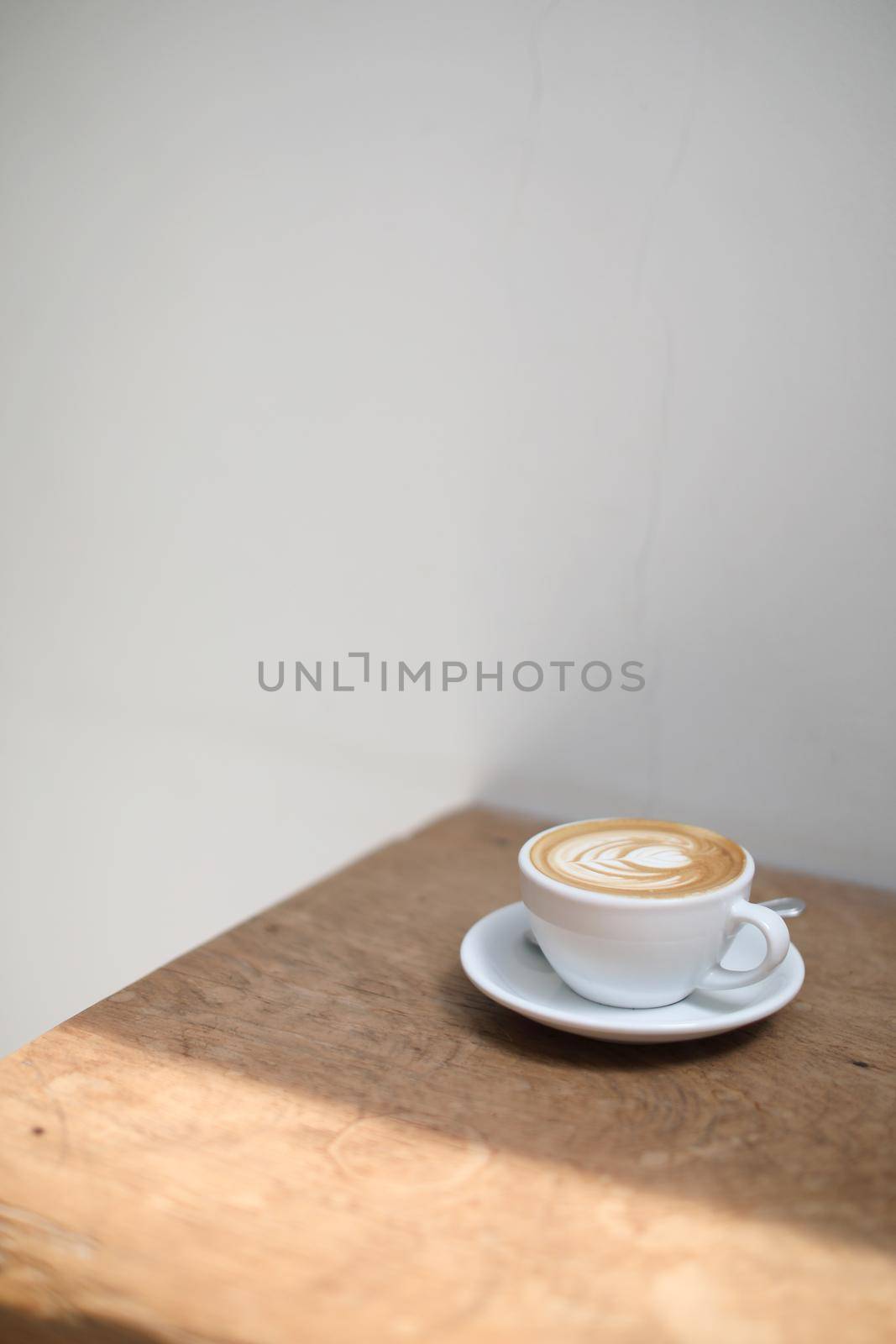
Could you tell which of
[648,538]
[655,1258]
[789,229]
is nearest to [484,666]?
[648,538]

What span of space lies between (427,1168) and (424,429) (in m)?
0.70

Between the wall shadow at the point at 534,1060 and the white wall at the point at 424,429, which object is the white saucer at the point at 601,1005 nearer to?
the wall shadow at the point at 534,1060

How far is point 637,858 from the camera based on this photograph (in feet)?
2.14

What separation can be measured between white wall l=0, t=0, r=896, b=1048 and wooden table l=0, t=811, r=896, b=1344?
1.06ft

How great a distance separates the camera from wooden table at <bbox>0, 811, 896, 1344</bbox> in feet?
1.33

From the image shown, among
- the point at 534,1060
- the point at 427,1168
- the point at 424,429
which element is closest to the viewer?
the point at 427,1168

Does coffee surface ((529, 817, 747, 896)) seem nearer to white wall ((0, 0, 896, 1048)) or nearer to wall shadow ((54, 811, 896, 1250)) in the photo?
wall shadow ((54, 811, 896, 1250))

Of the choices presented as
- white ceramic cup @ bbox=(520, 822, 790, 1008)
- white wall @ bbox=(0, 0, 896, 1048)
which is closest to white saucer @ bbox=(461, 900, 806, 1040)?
white ceramic cup @ bbox=(520, 822, 790, 1008)

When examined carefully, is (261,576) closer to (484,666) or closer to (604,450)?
(484,666)

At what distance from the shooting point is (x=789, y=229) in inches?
32.6

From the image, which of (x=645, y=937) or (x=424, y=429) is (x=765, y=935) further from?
(x=424, y=429)

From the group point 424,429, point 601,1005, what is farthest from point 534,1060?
point 424,429

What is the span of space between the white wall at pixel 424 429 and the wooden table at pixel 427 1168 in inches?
12.8

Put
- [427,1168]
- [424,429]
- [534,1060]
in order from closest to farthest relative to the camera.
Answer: [427,1168], [534,1060], [424,429]
